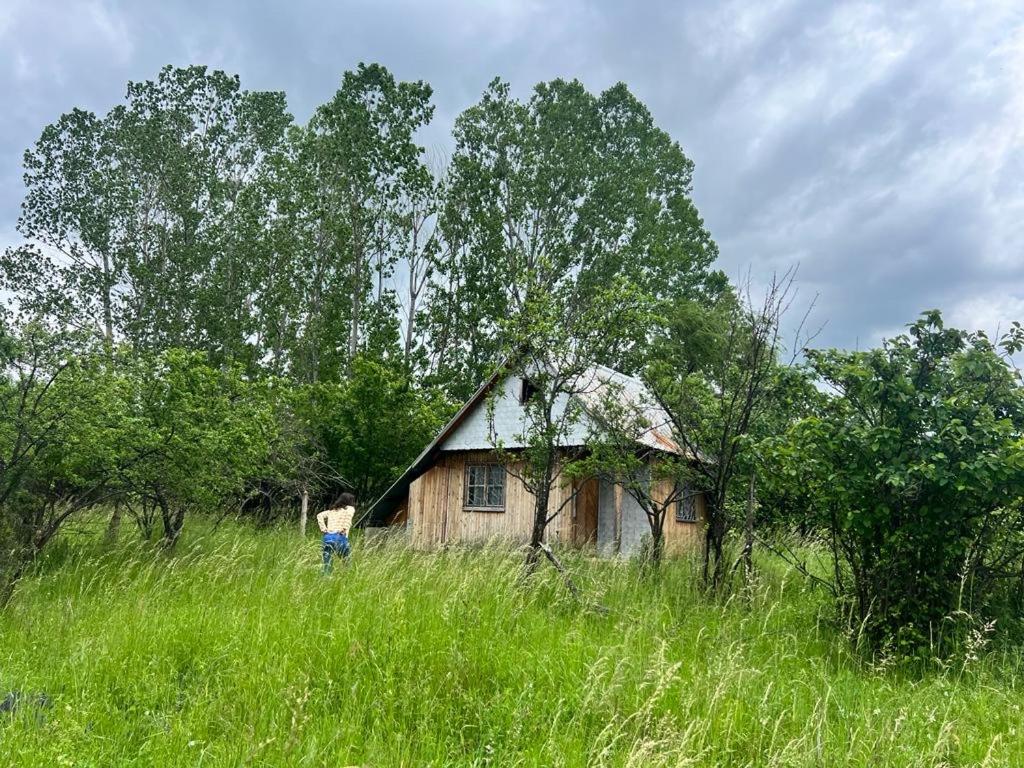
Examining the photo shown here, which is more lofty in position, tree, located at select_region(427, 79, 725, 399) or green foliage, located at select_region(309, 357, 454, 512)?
tree, located at select_region(427, 79, 725, 399)

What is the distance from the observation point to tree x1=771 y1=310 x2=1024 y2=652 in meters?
5.95

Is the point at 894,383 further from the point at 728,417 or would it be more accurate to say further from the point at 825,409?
the point at 728,417

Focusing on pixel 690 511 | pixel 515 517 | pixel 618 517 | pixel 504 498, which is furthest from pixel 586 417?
pixel 690 511

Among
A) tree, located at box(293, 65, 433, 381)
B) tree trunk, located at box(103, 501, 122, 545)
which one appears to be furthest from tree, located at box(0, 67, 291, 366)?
tree trunk, located at box(103, 501, 122, 545)

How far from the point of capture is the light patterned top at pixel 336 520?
9766 millimetres

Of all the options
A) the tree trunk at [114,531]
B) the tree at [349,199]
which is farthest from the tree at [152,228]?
the tree trunk at [114,531]

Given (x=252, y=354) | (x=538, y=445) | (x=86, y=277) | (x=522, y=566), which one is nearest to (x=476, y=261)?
(x=252, y=354)

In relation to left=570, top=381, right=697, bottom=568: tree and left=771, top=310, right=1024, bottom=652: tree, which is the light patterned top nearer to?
left=570, top=381, right=697, bottom=568: tree

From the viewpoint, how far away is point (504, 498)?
16.0m

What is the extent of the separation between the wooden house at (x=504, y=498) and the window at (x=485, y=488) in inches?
0.9

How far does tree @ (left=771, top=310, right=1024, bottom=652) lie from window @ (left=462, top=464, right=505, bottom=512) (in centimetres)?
997

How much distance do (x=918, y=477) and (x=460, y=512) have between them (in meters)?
11.9

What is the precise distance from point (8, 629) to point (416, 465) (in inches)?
442

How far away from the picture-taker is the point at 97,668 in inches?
196
